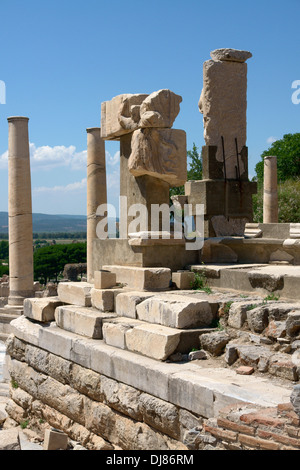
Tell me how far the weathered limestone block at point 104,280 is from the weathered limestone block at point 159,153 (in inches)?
62.4

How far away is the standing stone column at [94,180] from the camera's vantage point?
15.8 meters

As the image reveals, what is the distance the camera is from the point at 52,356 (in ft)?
25.0

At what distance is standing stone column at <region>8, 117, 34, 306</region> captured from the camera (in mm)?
15539

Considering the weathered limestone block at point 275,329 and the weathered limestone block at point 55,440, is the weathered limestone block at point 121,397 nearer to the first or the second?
the weathered limestone block at point 55,440

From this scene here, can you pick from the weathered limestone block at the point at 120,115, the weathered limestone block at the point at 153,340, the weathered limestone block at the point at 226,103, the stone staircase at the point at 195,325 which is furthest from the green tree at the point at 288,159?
the weathered limestone block at the point at 153,340

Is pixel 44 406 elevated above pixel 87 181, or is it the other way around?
pixel 87 181

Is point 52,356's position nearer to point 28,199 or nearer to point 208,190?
point 208,190

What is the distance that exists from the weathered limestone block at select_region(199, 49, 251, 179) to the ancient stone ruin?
0.02 meters

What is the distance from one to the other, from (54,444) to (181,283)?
2.56 metres

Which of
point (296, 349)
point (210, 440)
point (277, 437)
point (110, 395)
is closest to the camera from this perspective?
point (277, 437)

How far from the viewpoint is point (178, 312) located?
6.11 m

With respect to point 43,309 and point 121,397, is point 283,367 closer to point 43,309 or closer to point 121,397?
point 121,397

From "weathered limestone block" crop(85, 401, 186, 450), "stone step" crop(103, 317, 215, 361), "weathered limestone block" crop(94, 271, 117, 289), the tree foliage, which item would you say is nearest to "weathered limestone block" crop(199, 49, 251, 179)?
"weathered limestone block" crop(94, 271, 117, 289)

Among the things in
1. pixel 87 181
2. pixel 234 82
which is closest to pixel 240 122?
pixel 234 82
